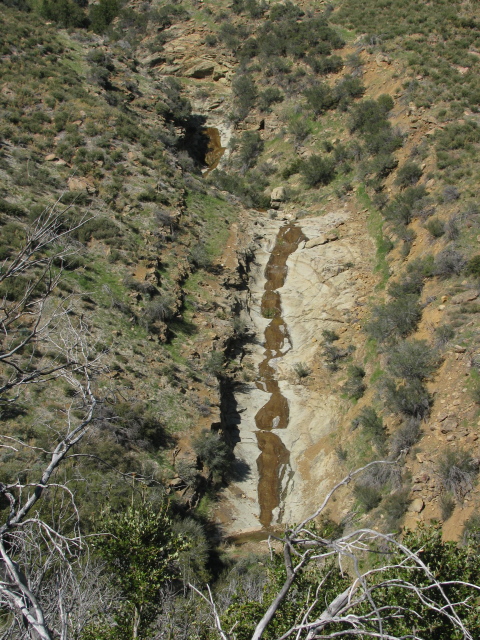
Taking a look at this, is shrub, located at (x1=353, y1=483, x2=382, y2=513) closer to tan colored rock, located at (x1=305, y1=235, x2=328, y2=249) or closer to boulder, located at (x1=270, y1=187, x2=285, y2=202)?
tan colored rock, located at (x1=305, y1=235, x2=328, y2=249)

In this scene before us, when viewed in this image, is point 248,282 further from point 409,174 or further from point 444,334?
point 444,334

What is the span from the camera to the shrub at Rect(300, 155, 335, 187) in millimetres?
32500

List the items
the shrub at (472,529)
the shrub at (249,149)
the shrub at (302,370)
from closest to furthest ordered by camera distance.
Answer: the shrub at (472,529), the shrub at (302,370), the shrub at (249,149)

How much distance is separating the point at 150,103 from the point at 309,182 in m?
14.8

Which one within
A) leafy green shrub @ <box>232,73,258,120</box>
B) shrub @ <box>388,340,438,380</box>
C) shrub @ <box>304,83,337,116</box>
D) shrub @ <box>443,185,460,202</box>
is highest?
shrub @ <box>304,83,337,116</box>

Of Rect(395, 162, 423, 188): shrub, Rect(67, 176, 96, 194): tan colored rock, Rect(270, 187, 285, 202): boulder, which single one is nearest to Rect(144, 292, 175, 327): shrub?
Rect(67, 176, 96, 194): tan colored rock

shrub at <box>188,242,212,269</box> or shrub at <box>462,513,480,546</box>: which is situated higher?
shrub at <box>462,513,480,546</box>

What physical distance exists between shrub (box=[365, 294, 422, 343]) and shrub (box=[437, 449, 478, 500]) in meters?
6.70

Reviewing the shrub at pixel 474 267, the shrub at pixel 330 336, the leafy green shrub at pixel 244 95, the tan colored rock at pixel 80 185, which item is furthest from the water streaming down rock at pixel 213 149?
the shrub at pixel 474 267

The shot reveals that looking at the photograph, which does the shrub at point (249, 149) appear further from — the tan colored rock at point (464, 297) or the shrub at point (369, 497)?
the shrub at point (369, 497)

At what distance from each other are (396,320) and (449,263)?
2.86 metres

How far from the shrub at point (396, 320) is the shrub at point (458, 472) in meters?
6.70

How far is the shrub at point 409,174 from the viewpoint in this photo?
82.7 ft

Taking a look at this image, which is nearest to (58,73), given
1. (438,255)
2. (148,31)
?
(148,31)
